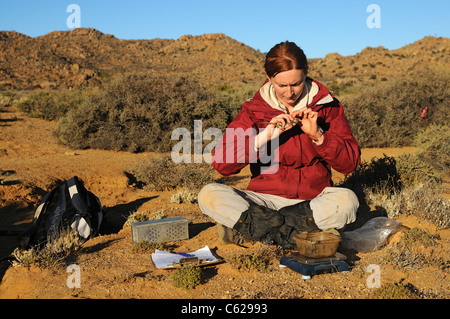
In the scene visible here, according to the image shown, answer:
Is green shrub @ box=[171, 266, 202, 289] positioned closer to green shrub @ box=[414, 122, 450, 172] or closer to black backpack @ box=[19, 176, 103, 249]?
black backpack @ box=[19, 176, 103, 249]

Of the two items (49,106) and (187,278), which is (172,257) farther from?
(49,106)

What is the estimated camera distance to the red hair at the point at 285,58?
11.3 ft

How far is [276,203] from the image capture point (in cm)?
401

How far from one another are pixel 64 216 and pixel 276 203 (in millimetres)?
2255

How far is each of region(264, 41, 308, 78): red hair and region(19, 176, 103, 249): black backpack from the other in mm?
2521

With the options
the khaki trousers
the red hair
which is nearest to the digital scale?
the khaki trousers

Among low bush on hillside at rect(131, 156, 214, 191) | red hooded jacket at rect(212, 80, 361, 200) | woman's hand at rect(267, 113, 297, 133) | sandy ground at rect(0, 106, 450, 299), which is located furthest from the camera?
low bush on hillside at rect(131, 156, 214, 191)

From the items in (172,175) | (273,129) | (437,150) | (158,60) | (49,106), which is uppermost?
(158,60)

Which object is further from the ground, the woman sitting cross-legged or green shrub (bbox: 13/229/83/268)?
the woman sitting cross-legged

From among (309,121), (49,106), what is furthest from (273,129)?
(49,106)

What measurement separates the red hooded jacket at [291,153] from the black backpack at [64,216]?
5.71 feet

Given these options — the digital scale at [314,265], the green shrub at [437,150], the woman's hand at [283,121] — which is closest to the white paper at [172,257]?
the digital scale at [314,265]

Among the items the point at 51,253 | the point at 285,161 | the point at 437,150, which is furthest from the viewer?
the point at 437,150

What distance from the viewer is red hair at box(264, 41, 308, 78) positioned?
345 cm
